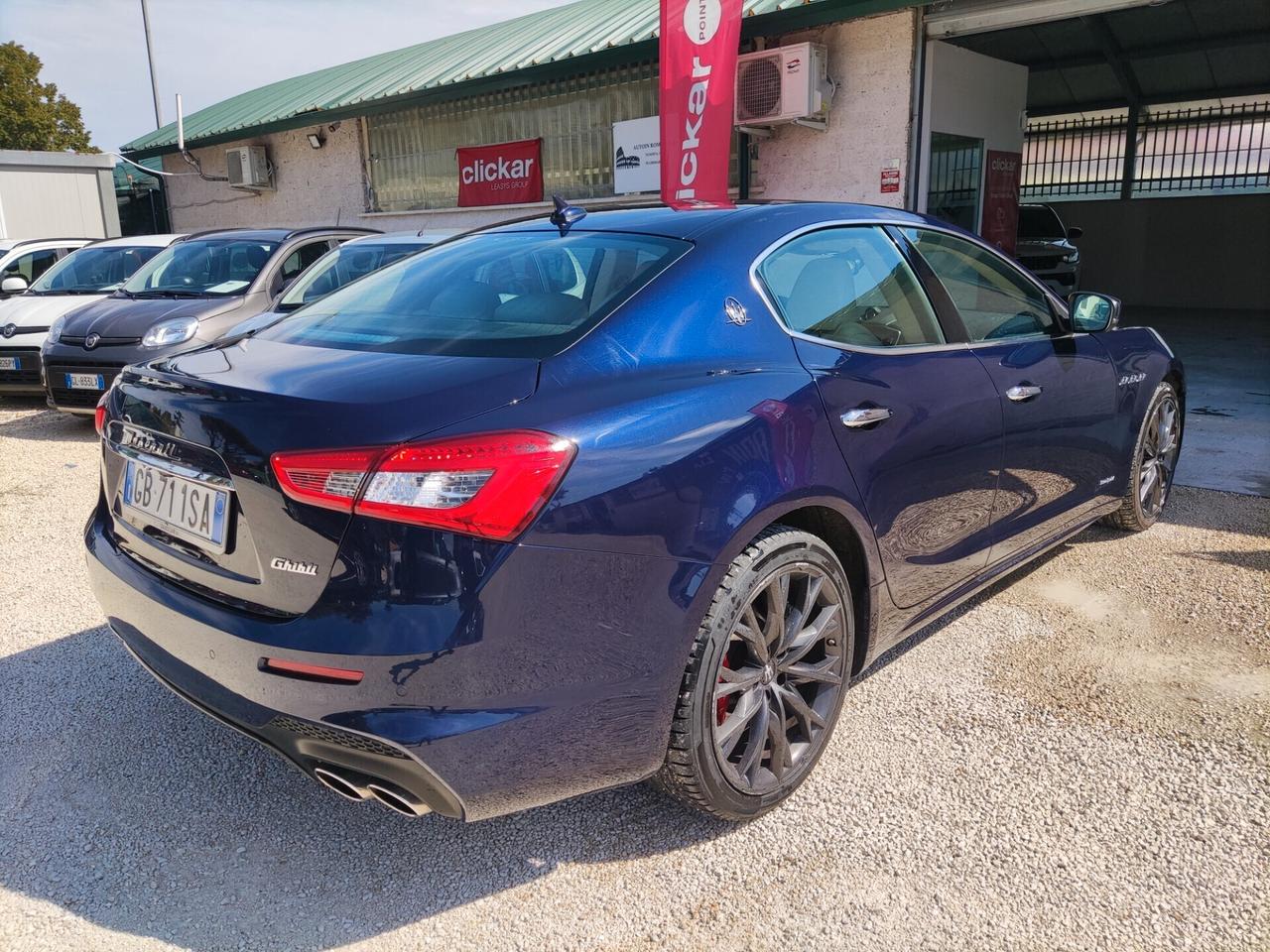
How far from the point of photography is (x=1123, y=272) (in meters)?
18.6

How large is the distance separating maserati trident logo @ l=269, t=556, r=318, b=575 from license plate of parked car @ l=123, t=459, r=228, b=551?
7.7 inches

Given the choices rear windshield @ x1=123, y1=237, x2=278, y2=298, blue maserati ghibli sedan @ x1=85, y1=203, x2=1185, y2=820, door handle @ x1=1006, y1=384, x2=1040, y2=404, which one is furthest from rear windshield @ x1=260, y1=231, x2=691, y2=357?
rear windshield @ x1=123, y1=237, x2=278, y2=298

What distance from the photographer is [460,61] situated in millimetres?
14117

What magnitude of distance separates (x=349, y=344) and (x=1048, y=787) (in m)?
2.20

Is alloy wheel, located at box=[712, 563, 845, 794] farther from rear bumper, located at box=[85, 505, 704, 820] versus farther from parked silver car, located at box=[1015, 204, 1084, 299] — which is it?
parked silver car, located at box=[1015, 204, 1084, 299]

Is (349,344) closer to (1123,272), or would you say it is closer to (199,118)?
(1123,272)

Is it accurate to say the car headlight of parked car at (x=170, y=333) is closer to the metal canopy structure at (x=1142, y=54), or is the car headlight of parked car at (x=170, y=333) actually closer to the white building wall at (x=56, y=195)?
the metal canopy structure at (x=1142, y=54)

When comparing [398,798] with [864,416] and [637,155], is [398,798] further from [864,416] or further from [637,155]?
[637,155]

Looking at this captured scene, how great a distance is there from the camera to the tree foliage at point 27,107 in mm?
36562

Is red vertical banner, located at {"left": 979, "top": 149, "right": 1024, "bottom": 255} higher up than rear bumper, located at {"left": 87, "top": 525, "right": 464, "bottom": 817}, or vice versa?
red vertical banner, located at {"left": 979, "top": 149, "right": 1024, "bottom": 255}

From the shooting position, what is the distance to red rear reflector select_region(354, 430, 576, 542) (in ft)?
5.99

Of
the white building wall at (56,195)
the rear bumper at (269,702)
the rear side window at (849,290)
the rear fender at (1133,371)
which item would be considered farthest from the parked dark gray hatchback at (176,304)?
the white building wall at (56,195)

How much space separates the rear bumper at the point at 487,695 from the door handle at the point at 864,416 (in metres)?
0.69

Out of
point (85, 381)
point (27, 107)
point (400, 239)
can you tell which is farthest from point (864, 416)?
point (27, 107)
